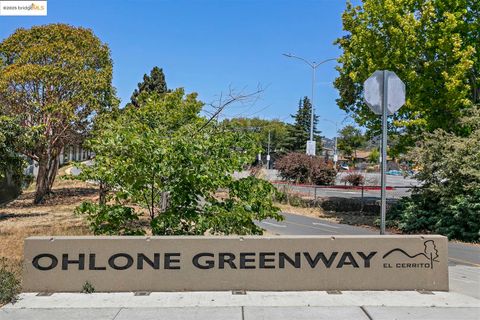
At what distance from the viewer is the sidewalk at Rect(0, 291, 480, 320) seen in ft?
17.1

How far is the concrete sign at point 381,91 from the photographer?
7.03 meters

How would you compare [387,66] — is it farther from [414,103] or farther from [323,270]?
[323,270]

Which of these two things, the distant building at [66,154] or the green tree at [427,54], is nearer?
the green tree at [427,54]

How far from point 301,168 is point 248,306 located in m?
25.3

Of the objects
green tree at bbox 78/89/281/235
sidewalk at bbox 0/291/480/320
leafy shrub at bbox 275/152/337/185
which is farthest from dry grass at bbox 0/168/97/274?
leafy shrub at bbox 275/152/337/185

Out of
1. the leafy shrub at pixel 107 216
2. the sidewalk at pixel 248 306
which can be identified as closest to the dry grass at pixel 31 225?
the leafy shrub at pixel 107 216

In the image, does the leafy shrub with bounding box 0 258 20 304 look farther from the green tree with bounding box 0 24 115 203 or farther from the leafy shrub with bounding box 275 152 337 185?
the leafy shrub with bounding box 275 152 337 185

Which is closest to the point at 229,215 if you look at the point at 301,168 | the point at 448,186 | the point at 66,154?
the point at 448,186

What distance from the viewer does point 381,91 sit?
7.04 meters

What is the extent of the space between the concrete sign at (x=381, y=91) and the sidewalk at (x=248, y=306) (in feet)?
8.89

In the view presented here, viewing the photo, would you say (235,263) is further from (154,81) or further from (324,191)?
(154,81)

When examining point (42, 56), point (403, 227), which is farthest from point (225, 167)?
point (42, 56)

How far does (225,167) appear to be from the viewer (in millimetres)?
7461

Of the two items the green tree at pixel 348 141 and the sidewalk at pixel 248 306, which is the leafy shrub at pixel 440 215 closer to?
the sidewalk at pixel 248 306
